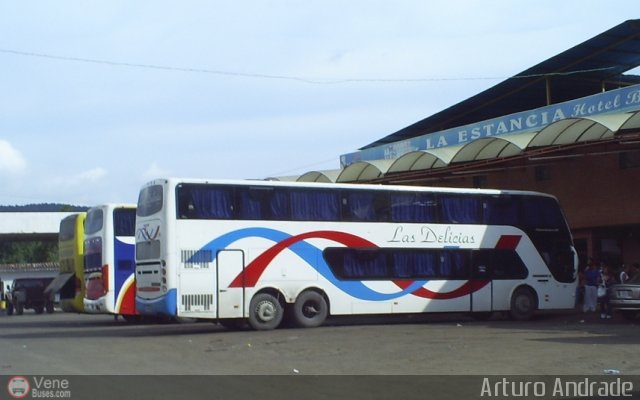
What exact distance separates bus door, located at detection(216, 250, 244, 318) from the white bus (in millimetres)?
28

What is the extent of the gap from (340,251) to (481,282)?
475cm

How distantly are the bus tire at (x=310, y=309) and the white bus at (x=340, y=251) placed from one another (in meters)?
0.03

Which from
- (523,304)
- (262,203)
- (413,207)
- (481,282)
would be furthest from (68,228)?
(523,304)

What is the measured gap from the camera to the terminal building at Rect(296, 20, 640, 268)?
27344 mm

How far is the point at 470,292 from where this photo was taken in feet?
80.7

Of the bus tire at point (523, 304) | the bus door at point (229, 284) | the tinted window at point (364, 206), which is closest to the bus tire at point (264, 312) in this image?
the bus door at point (229, 284)

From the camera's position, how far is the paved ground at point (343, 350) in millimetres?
13141

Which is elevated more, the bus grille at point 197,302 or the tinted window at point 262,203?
the tinted window at point 262,203

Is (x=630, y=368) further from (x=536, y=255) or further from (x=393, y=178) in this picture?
(x=393, y=178)

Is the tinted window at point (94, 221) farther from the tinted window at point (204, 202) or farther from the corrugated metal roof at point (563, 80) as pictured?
the corrugated metal roof at point (563, 80)

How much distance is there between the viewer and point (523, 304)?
25297mm

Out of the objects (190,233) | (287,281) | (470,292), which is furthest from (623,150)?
(190,233)

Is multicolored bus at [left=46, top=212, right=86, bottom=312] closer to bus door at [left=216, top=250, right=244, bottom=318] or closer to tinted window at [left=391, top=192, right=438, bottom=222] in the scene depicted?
bus door at [left=216, top=250, right=244, bottom=318]

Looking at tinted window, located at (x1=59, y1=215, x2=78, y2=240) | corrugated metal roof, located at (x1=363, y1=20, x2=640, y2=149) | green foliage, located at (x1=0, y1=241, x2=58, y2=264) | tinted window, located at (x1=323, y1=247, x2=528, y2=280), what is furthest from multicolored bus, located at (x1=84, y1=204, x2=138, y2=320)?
green foliage, located at (x1=0, y1=241, x2=58, y2=264)
